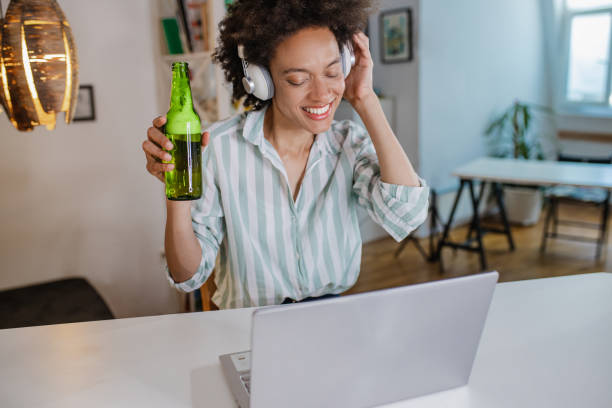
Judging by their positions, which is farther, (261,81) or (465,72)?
(465,72)

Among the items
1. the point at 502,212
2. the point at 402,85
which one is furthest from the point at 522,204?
the point at 402,85

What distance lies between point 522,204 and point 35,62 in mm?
4699

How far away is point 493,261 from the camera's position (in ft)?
13.6

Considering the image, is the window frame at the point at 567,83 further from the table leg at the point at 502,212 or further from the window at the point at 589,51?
the table leg at the point at 502,212

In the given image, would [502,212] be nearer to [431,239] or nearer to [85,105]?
[431,239]

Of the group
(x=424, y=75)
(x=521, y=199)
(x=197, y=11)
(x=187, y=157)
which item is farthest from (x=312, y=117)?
(x=521, y=199)

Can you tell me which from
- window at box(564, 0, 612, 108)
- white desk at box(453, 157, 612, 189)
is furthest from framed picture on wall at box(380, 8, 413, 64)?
window at box(564, 0, 612, 108)

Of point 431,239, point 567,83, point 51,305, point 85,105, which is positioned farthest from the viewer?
point 567,83

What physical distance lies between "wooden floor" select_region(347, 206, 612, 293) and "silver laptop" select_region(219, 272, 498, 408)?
2683 mm

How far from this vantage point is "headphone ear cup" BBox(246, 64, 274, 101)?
1.32m

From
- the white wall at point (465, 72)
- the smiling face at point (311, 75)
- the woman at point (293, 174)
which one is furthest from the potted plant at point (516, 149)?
the smiling face at point (311, 75)

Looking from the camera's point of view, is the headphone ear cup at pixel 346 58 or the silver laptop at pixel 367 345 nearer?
the silver laptop at pixel 367 345

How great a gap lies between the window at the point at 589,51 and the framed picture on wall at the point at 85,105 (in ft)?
16.8

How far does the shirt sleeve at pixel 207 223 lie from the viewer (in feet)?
4.29
